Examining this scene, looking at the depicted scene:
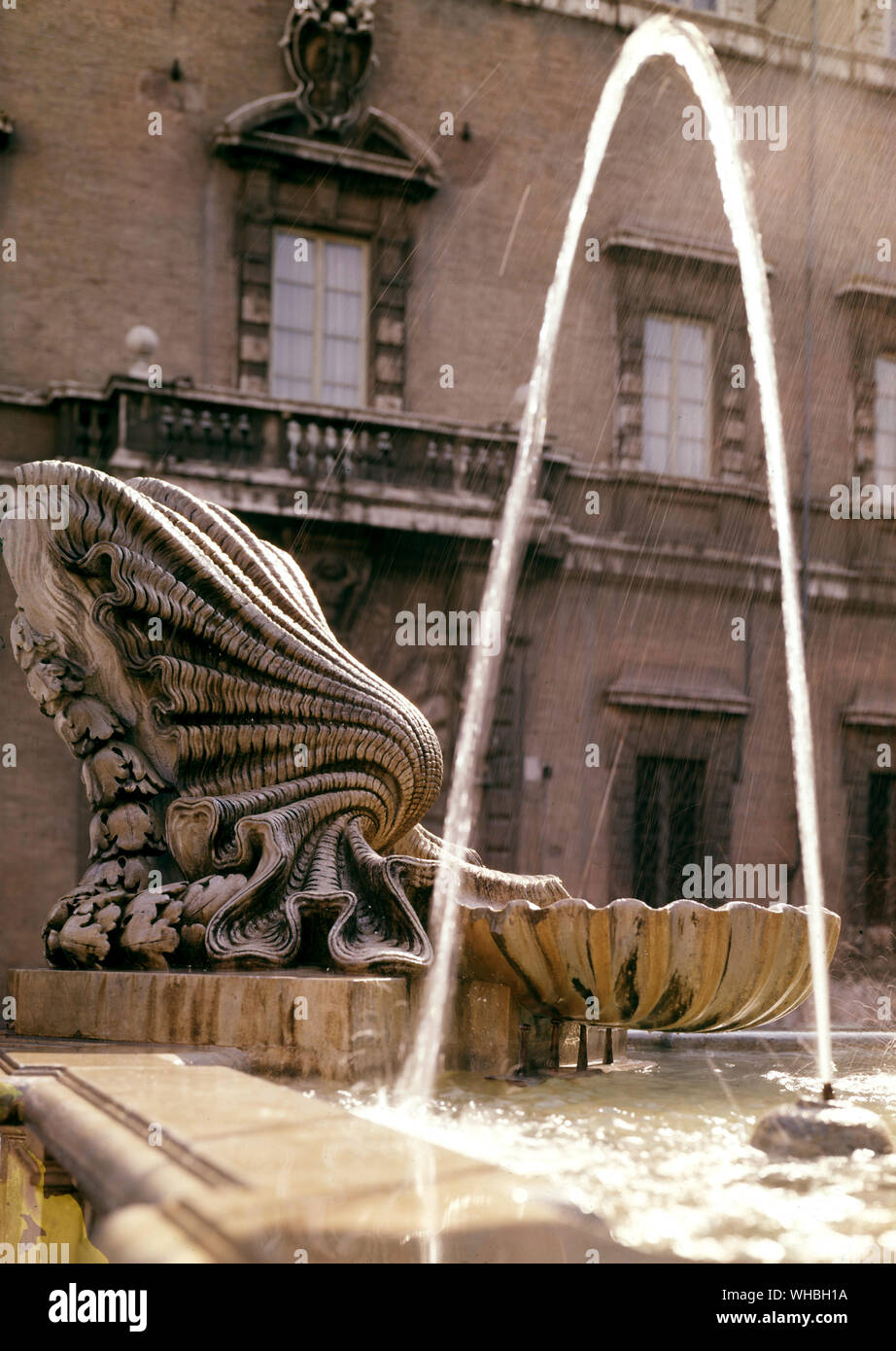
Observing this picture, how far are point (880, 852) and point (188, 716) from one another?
12730 mm

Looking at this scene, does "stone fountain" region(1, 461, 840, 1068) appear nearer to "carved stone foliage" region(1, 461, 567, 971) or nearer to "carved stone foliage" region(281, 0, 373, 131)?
"carved stone foliage" region(1, 461, 567, 971)

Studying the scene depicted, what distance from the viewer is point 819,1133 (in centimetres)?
260

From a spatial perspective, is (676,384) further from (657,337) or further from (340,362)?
(340,362)

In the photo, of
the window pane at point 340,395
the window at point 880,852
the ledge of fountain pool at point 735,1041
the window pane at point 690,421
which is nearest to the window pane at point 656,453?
the window pane at point 690,421

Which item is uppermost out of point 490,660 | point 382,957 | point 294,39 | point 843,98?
point 843,98

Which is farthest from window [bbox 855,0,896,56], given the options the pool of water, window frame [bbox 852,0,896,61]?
the pool of water

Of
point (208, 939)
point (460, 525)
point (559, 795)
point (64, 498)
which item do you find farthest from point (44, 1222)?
point (559, 795)

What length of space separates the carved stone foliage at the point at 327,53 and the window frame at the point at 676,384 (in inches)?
149

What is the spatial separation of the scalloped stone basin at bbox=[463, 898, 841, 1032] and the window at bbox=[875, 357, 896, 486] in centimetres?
1377

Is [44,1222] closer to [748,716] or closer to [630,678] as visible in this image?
[630,678]

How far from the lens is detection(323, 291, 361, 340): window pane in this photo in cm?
1395

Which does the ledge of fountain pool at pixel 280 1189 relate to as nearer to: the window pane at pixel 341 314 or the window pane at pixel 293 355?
the window pane at pixel 293 355

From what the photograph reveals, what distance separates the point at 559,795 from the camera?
1366 cm
